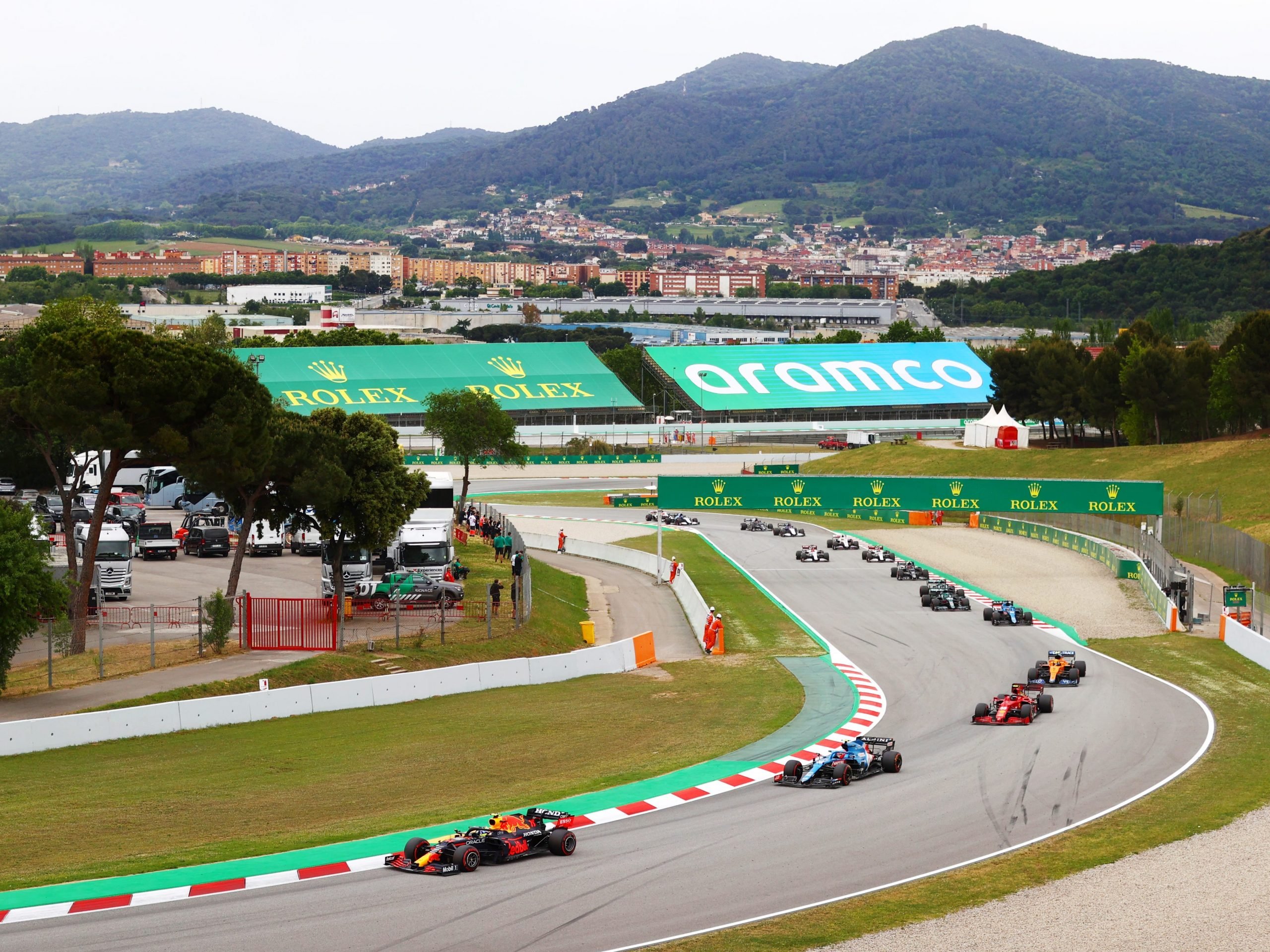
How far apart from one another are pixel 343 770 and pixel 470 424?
187 ft

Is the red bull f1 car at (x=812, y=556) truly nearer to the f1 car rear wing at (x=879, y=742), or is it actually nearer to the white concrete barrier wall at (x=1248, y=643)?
the white concrete barrier wall at (x=1248, y=643)

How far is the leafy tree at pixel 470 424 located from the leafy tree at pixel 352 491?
39343 mm

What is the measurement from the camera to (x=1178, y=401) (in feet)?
327

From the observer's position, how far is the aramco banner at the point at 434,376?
123 m

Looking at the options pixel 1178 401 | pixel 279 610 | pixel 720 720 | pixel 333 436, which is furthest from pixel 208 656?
pixel 1178 401

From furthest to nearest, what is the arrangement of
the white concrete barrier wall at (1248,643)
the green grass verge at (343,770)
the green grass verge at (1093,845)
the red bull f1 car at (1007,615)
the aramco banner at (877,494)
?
the aramco banner at (877,494) → the red bull f1 car at (1007,615) → the white concrete barrier wall at (1248,643) → the green grass verge at (343,770) → the green grass verge at (1093,845)

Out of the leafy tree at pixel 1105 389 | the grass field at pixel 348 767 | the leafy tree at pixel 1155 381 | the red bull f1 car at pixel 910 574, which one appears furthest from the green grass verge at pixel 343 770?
the leafy tree at pixel 1105 389

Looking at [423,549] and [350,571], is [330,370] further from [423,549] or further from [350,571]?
[350,571]

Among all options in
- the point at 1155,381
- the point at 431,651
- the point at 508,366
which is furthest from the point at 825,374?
the point at 431,651

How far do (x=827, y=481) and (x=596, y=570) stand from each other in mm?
11807

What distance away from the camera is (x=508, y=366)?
138000mm

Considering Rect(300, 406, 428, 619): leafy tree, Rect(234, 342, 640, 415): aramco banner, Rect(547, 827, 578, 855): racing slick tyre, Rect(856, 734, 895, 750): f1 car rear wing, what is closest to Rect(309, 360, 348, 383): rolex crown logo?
Rect(234, 342, 640, 415): aramco banner

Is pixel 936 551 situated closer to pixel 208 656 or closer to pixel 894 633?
pixel 894 633

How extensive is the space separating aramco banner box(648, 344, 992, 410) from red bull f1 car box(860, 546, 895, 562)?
70533 millimetres
